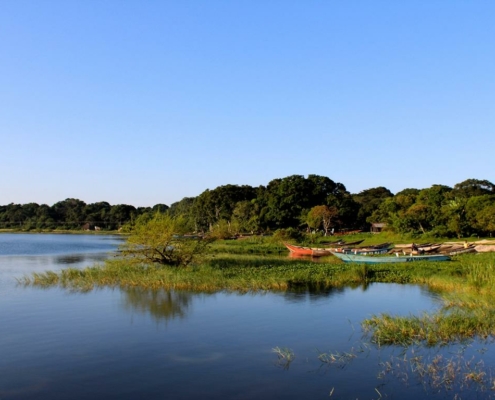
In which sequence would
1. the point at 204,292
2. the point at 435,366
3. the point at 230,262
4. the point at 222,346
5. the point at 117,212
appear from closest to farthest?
the point at 435,366 → the point at 222,346 → the point at 204,292 → the point at 230,262 → the point at 117,212

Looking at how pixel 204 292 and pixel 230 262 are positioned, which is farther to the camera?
pixel 230 262

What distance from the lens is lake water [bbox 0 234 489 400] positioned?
1003 cm

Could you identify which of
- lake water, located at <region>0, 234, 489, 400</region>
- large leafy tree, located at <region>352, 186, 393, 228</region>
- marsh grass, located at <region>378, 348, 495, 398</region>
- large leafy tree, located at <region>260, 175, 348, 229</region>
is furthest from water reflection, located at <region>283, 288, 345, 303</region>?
large leafy tree, located at <region>260, 175, 348, 229</region>

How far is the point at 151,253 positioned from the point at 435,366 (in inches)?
759

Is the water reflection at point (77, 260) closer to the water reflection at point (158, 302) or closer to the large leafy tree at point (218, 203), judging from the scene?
the water reflection at point (158, 302)

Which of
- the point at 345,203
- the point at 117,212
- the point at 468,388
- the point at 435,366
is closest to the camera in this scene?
the point at 468,388

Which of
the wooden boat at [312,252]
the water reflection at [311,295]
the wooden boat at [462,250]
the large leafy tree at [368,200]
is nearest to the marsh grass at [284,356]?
the water reflection at [311,295]

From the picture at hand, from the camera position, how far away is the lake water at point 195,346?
10031mm

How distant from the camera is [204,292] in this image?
21594 millimetres

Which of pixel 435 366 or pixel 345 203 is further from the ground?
pixel 345 203

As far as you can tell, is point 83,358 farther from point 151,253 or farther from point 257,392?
point 151,253

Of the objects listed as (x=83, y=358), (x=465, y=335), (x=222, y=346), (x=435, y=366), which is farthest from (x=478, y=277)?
(x=83, y=358)

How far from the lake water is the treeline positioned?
461 inches

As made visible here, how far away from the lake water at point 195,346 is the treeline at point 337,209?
38.4ft
